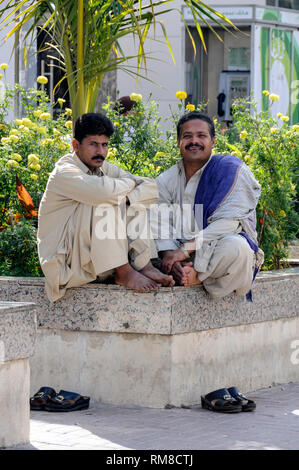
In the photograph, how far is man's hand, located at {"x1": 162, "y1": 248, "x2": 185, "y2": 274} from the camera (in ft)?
18.7

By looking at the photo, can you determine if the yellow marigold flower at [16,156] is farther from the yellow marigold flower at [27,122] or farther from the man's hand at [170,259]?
the man's hand at [170,259]

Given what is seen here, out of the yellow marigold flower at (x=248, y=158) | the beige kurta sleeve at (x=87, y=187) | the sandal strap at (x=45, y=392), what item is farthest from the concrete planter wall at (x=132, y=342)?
the yellow marigold flower at (x=248, y=158)

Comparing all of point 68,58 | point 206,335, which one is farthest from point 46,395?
point 68,58

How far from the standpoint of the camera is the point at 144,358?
555cm

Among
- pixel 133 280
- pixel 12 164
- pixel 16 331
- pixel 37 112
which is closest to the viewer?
pixel 16 331

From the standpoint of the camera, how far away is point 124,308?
5.55 meters

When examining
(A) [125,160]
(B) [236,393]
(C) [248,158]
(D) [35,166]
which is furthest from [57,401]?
(C) [248,158]

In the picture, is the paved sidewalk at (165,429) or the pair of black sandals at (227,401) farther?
the pair of black sandals at (227,401)

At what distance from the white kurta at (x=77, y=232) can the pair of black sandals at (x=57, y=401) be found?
55cm

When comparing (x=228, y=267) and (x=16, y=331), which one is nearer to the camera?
(x=16, y=331)

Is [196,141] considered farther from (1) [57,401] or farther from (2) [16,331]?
(2) [16,331]

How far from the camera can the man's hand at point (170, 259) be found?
225 inches

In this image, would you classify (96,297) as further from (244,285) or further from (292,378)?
(292,378)

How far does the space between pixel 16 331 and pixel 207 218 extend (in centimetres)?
188
